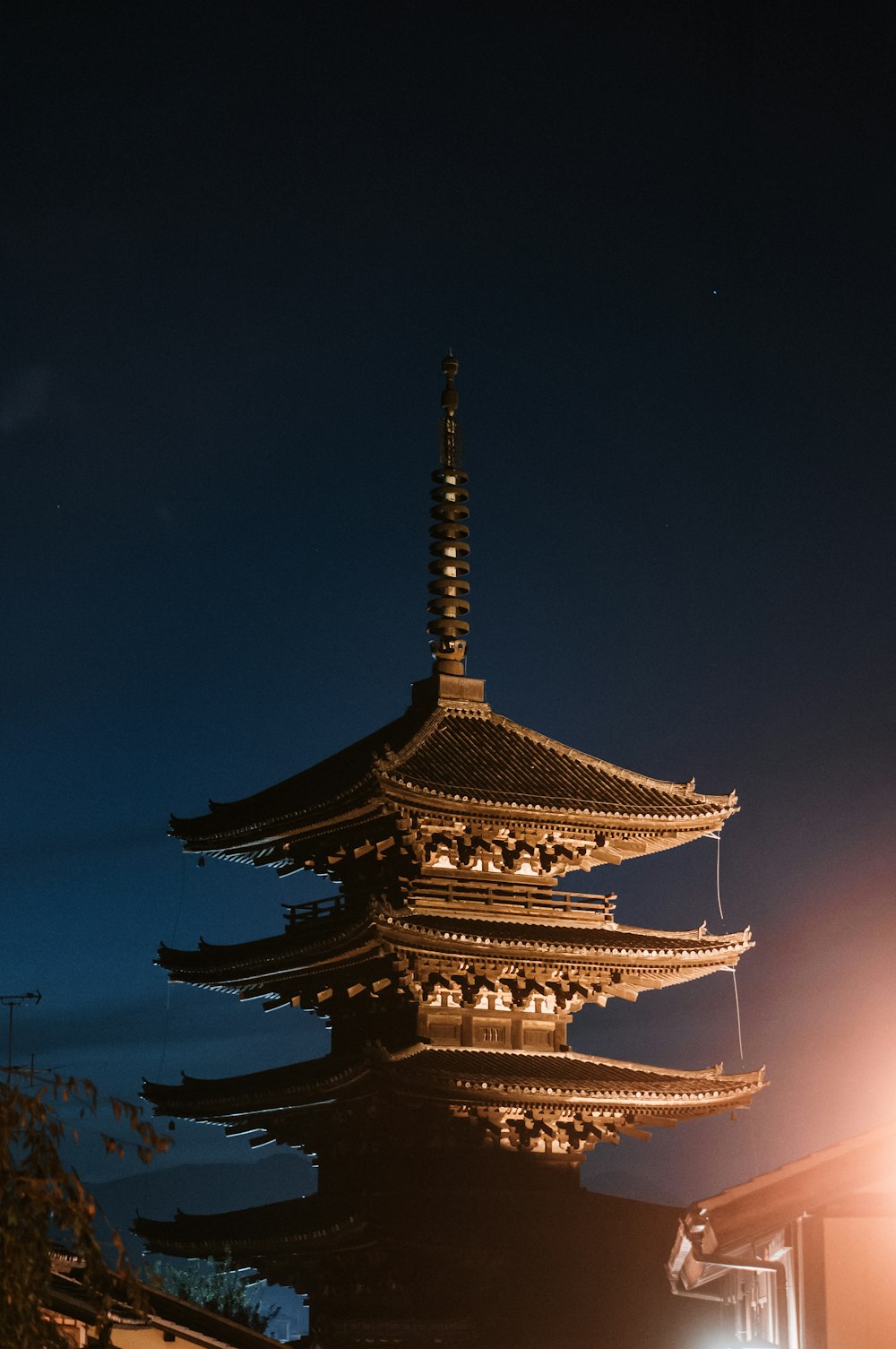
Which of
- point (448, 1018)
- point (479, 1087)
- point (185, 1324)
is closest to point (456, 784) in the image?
point (448, 1018)

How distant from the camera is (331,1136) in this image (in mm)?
38812

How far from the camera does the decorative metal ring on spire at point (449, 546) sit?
41.6 metres

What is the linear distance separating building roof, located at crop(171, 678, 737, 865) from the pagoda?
0.07 meters

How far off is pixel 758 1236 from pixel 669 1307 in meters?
20.5

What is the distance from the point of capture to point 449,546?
4300 centimetres

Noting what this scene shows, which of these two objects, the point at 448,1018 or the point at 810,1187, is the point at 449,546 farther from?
the point at 810,1187

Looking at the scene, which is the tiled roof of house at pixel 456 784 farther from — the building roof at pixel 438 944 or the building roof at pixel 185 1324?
the building roof at pixel 185 1324

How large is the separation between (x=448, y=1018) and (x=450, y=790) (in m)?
4.61

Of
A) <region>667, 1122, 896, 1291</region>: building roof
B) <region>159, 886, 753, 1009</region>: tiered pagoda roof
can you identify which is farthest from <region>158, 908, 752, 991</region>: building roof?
<region>667, 1122, 896, 1291</region>: building roof

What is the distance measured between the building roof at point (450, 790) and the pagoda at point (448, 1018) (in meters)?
0.07

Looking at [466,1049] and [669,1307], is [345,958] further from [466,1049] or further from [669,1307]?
[669,1307]

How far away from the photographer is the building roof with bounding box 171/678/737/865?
37562 mm

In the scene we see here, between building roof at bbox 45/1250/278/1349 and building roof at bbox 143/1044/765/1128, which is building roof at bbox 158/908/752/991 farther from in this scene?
building roof at bbox 45/1250/278/1349

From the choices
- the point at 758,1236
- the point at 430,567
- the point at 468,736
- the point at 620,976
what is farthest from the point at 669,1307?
the point at 758,1236
